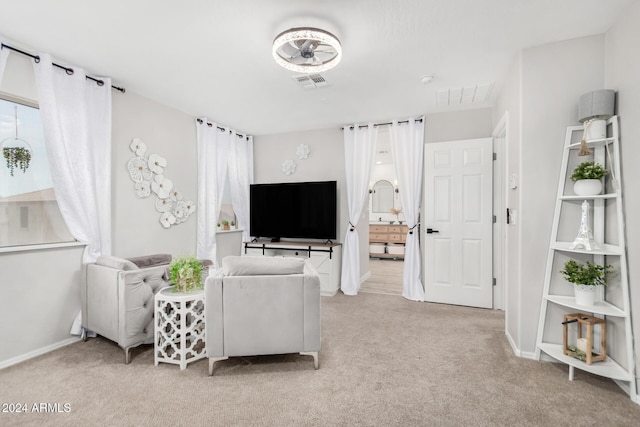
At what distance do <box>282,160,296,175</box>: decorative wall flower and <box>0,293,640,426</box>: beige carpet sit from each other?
120 inches

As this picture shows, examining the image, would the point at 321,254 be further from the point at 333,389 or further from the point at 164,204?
the point at 333,389

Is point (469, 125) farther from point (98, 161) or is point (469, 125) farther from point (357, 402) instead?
point (98, 161)

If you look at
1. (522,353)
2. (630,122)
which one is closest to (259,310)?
(522,353)

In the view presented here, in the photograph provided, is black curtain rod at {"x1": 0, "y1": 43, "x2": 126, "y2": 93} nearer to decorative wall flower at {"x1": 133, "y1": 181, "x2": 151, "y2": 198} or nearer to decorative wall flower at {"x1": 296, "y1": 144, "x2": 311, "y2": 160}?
decorative wall flower at {"x1": 133, "y1": 181, "x2": 151, "y2": 198}

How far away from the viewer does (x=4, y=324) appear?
2.41 meters

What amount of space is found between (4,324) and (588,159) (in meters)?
4.74

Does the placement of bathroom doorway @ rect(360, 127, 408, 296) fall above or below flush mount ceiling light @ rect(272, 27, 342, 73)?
below

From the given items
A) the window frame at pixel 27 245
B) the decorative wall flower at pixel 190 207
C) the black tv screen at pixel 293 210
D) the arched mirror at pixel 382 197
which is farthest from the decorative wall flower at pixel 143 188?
the arched mirror at pixel 382 197

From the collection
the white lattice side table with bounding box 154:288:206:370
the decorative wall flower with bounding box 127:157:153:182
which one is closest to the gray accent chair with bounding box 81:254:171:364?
the white lattice side table with bounding box 154:288:206:370

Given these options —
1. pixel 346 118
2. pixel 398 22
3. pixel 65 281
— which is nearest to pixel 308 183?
pixel 346 118

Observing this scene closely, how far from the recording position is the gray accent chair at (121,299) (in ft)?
7.98

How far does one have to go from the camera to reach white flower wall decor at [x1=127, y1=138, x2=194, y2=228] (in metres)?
3.48

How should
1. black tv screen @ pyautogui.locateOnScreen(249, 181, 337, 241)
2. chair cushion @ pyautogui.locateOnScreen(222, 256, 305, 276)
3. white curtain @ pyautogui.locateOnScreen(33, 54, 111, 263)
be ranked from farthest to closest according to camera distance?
black tv screen @ pyautogui.locateOnScreen(249, 181, 337, 241) → white curtain @ pyautogui.locateOnScreen(33, 54, 111, 263) → chair cushion @ pyautogui.locateOnScreen(222, 256, 305, 276)

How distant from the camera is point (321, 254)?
462 cm
